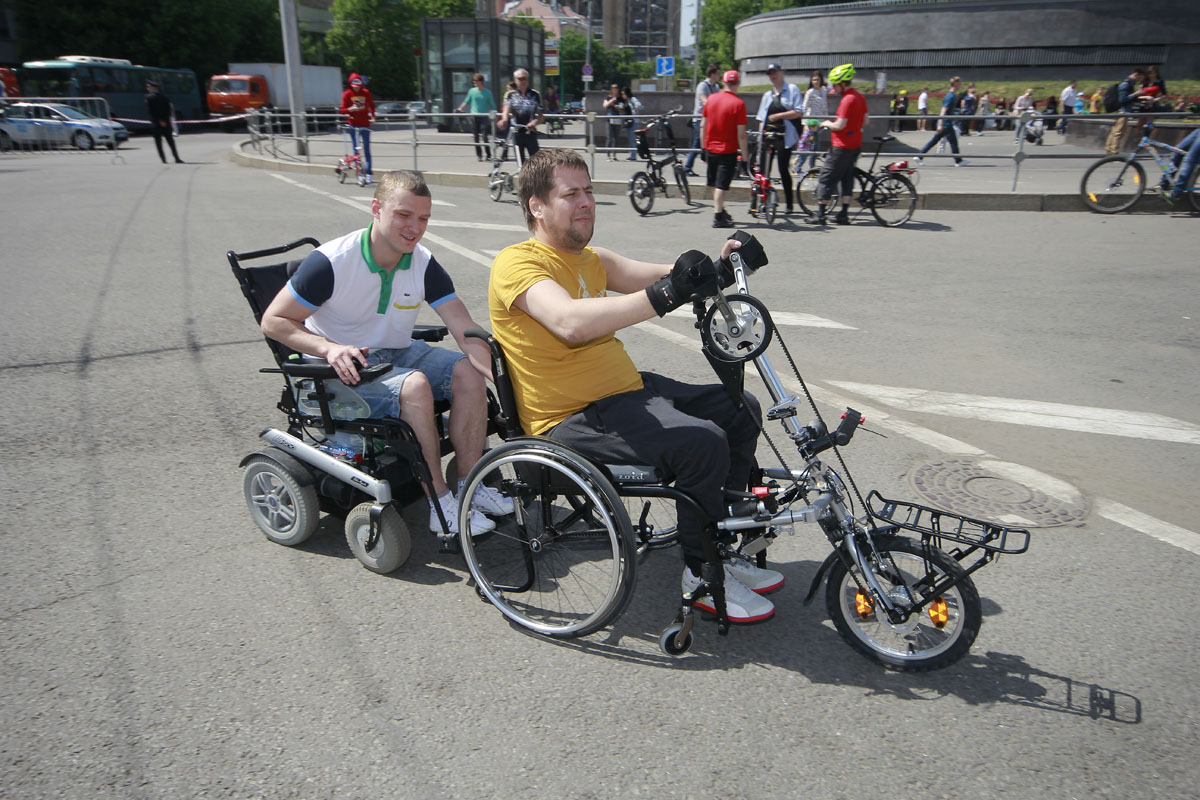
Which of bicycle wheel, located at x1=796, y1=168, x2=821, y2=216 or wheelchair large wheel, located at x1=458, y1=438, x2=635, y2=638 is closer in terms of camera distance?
wheelchair large wheel, located at x1=458, y1=438, x2=635, y2=638

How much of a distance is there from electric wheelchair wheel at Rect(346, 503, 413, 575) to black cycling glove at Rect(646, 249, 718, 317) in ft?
5.12

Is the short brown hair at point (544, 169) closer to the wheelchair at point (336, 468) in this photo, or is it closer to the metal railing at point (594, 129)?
the wheelchair at point (336, 468)

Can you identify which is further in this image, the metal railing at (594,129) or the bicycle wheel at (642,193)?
the bicycle wheel at (642,193)

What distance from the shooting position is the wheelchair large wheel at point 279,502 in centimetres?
367

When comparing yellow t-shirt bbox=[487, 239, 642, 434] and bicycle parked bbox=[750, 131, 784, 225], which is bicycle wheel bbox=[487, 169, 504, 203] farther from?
yellow t-shirt bbox=[487, 239, 642, 434]

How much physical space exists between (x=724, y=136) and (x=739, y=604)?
9332 mm

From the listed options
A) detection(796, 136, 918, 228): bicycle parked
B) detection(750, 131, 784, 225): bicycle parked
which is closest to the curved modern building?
detection(796, 136, 918, 228): bicycle parked

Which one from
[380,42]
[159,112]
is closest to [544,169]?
[159,112]

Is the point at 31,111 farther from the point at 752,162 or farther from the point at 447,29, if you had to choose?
the point at 752,162

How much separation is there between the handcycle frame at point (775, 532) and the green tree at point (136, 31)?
5412cm

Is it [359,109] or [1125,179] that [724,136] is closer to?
[1125,179]

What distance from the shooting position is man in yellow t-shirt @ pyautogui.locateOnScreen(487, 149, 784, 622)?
291 cm

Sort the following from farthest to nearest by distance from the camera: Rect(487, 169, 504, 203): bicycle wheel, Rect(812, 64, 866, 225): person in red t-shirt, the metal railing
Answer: Rect(487, 169, 504, 203): bicycle wheel, the metal railing, Rect(812, 64, 866, 225): person in red t-shirt

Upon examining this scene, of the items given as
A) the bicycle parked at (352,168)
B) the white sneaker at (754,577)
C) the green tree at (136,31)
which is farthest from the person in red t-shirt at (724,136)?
the green tree at (136,31)
